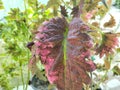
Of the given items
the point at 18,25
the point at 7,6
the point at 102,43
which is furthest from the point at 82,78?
the point at 7,6

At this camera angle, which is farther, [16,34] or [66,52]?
[16,34]

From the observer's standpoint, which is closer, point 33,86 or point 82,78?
point 82,78

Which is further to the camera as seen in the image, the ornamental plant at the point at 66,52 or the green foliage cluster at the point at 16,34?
the green foliage cluster at the point at 16,34

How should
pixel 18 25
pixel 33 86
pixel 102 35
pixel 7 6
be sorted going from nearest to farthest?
pixel 102 35, pixel 18 25, pixel 33 86, pixel 7 6

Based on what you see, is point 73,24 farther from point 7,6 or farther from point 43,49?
point 7,6

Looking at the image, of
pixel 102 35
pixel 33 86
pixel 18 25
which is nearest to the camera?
pixel 102 35

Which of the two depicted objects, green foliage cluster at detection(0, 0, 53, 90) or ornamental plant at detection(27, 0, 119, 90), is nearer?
ornamental plant at detection(27, 0, 119, 90)

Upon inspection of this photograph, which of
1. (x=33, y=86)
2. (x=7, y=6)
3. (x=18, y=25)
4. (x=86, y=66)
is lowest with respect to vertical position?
(x=33, y=86)

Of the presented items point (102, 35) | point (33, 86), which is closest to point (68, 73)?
point (102, 35)

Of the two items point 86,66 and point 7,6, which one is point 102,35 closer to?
point 86,66

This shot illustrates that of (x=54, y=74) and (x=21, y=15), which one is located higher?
(x=21, y=15)
